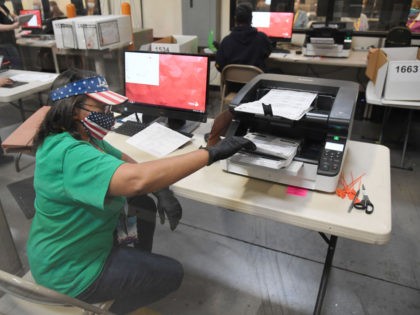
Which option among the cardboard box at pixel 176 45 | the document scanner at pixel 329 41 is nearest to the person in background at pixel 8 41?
the cardboard box at pixel 176 45

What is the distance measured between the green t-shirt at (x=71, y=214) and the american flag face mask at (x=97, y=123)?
4.0 inches

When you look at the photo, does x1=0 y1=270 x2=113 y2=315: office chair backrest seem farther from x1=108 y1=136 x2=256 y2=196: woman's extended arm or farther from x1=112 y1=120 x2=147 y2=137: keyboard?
x1=112 y1=120 x2=147 y2=137: keyboard

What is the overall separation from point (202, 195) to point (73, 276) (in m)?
0.49

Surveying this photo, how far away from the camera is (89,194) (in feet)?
3.03

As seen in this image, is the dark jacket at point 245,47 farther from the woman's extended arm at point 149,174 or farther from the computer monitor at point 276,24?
the woman's extended arm at point 149,174

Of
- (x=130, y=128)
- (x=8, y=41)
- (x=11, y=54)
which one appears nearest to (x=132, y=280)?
(x=130, y=128)

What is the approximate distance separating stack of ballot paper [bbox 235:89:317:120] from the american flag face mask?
17.7 inches

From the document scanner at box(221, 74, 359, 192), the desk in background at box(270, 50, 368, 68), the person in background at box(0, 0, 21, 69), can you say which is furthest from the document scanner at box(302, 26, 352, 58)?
the person in background at box(0, 0, 21, 69)

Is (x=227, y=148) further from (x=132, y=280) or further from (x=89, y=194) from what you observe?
(x=132, y=280)

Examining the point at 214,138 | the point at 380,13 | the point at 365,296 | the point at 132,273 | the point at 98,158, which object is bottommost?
the point at 365,296

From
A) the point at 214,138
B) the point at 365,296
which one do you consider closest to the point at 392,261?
the point at 365,296

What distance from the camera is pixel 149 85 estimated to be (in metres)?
1.69

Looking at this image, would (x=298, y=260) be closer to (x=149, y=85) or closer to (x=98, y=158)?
(x=149, y=85)

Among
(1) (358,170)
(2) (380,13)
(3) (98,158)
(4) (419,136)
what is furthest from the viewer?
(2) (380,13)
